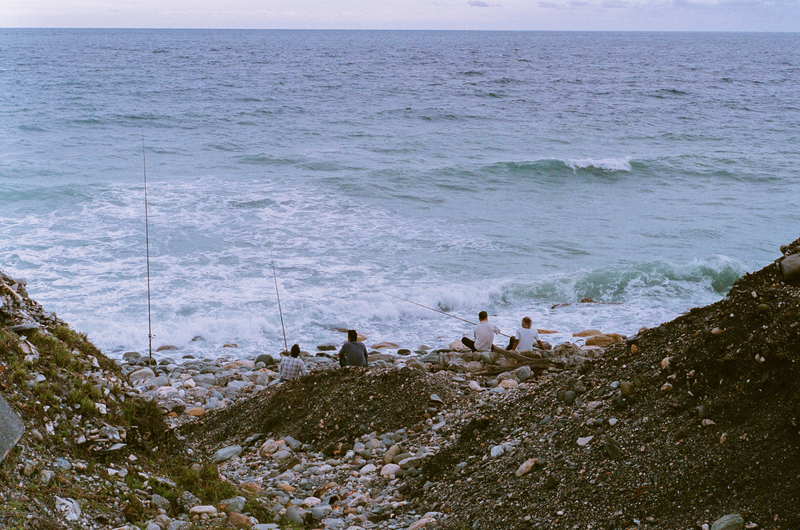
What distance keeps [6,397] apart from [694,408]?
521 centimetres

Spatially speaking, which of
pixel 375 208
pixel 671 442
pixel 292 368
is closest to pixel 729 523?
pixel 671 442

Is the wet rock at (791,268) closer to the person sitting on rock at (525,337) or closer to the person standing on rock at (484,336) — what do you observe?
the person sitting on rock at (525,337)

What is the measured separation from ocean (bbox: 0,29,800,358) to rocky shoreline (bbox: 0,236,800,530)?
199 inches

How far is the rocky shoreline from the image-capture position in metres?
3.86

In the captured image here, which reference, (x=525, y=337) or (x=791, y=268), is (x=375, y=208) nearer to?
(x=525, y=337)

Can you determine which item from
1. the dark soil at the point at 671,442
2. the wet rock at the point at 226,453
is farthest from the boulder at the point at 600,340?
the wet rock at the point at 226,453

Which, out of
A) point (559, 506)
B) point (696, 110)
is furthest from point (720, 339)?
point (696, 110)

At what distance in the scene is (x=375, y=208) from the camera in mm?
20219

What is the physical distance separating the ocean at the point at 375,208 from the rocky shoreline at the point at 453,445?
506 cm

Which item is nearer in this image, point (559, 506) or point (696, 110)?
point (559, 506)

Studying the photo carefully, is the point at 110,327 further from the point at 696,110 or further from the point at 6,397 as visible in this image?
the point at 696,110

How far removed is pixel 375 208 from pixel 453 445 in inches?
593

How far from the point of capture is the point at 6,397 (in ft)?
13.9

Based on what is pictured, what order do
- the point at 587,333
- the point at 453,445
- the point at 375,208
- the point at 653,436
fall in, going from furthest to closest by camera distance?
the point at 375,208 < the point at 587,333 < the point at 453,445 < the point at 653,436
